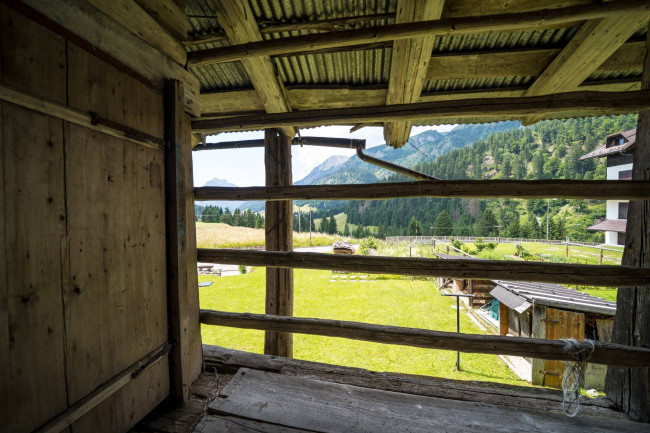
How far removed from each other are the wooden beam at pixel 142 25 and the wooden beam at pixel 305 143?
2829mm

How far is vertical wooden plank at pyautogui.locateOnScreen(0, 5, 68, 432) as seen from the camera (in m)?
0.91

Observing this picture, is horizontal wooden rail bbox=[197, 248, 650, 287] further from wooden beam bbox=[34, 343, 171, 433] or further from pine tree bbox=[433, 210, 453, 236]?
pine tree bbox=[433, 210, 453, 236]

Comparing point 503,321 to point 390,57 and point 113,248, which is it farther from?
point 113,248

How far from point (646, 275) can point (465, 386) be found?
131 centimetres

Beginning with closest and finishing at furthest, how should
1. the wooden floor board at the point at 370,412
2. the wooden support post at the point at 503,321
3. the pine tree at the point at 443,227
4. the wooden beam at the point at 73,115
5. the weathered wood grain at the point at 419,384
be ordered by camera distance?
the wooden beam at the point at 73,115 < the wooden floor board at the point at 370,412 < the weathered wood grain at the point at 419,384 < the wooden support post at the point at 503,321 < the pine tree at the point at 443,227

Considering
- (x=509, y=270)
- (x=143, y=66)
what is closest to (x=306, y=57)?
(x=143, y=66)

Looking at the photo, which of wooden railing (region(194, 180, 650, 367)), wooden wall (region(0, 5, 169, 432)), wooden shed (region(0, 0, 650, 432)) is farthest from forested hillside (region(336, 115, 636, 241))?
wooden wall (region(0, 5, 169, 432))

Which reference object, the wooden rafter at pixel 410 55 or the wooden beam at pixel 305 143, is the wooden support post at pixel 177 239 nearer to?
the wooden rafter at pixel 410 55

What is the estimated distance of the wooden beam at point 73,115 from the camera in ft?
2.95

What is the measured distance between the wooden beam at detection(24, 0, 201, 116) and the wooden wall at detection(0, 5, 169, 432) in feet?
0.23

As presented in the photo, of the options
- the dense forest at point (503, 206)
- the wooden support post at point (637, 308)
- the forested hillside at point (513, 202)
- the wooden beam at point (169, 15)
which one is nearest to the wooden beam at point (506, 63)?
the wooden support post at point (637, 308)

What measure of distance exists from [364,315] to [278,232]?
441 inches

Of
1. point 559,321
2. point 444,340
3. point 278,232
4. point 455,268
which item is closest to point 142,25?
point 455,268

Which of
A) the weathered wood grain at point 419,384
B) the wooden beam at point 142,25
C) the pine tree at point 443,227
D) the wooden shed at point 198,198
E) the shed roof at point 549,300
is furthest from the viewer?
the pine tree at point 443,227
